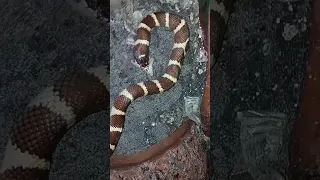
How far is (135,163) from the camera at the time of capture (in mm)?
1070

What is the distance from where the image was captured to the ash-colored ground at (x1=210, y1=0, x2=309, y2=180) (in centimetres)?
111

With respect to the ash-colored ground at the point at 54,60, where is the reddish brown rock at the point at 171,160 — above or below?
below

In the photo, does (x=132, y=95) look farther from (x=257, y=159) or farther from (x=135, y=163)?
(x=257, y=159)

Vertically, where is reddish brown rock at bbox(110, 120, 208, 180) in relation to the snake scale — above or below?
below

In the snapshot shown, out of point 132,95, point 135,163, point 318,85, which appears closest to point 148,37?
point 132,95

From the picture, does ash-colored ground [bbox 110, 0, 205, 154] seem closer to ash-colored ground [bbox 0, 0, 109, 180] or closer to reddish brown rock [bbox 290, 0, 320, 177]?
ash-colored ground [bbox 0, 0, 109, 180]

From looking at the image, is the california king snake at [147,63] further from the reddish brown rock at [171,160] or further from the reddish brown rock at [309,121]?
the reddish brown rock at [309,121]

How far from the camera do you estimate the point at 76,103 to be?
3.76 ft

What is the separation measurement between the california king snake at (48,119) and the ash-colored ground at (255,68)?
0.30 meters

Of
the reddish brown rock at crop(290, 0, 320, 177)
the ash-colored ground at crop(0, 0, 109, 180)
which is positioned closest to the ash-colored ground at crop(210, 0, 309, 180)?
the reddish brown rock at crop(290, 0, 320, 177)

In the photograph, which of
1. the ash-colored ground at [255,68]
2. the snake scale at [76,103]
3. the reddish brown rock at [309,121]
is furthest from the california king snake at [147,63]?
the reddish brown rock at [309,121]

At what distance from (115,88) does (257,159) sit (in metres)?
0.40

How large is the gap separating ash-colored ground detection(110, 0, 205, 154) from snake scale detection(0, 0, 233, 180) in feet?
0.05

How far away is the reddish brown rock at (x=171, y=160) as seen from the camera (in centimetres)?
107
